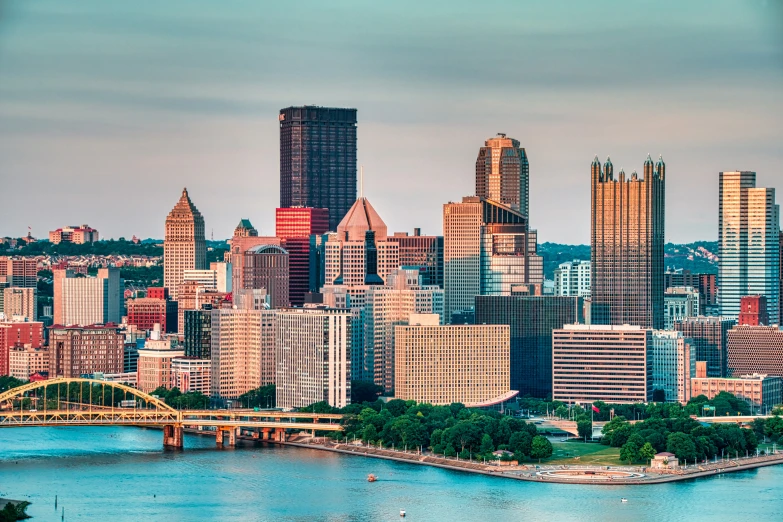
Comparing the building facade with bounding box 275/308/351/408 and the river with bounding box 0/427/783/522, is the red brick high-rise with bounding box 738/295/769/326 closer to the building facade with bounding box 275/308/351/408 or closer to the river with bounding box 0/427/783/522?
the building facade with bounding box 275/308/351/408

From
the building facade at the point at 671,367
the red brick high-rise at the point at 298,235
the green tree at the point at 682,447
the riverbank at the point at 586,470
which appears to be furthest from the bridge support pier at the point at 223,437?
the red brick high-rise at the point at 298,235

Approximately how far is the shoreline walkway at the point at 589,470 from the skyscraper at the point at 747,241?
4624cm

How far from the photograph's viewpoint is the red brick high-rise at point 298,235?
11712 centimetres

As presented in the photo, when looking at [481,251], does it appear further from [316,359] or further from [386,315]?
[316,359]

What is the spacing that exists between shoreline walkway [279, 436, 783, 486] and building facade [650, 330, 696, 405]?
18.3m

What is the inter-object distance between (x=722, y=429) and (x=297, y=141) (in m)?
63.8

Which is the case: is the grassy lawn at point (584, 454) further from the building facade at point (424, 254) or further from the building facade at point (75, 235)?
the building facade at point (75, 235)

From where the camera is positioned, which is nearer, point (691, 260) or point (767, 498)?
point (767, 498)

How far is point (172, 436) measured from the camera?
8681 centimetres

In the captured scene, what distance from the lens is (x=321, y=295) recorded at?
105312mm

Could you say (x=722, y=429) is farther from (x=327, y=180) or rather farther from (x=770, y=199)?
(x=327, y=180)

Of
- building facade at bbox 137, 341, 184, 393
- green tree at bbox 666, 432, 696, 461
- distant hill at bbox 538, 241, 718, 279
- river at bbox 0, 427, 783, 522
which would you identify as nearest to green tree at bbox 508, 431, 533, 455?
river at bbox 0, 427, 783, 522

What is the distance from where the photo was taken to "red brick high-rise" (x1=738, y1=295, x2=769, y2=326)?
4515 inches

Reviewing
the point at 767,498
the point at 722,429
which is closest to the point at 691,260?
the point at 722,429
